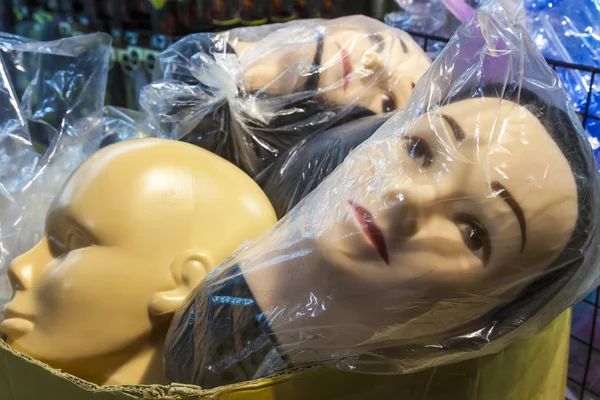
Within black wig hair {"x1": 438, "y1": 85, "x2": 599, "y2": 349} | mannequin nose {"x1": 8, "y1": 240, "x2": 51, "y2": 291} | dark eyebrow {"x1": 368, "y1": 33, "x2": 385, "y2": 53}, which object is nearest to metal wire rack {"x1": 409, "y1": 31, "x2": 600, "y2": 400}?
dark eyebrow {"x1": 368, "y1": 33, "x2": 385, "y2": 53}

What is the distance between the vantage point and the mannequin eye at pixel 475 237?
1.37 feet

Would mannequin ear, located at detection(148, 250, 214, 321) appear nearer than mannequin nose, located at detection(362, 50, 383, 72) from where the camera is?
Yes

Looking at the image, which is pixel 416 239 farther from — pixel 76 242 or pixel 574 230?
pixel 76 242

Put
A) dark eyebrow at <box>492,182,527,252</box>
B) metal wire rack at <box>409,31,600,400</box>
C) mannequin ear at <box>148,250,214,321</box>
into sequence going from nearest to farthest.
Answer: dark eyebrow at <box>492,182,527,252</box> → mannequin ear at <box>148,250,214,321</box> → metal wire rack at <box>409,31,600,400</box>

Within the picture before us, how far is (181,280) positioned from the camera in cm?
61

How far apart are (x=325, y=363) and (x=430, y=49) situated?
2.32ft

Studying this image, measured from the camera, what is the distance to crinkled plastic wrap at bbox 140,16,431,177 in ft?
2.62

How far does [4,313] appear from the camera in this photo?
65 cm

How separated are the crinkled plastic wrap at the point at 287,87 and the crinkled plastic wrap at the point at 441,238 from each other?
0.29m

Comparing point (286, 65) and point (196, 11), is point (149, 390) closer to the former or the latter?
point (286, 65)

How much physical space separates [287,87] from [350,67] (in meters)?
0.09

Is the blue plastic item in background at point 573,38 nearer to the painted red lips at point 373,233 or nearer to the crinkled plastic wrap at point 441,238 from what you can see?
the crinkled plastic wrap at point 441,238

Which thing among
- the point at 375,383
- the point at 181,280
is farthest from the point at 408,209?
the point at 181,280

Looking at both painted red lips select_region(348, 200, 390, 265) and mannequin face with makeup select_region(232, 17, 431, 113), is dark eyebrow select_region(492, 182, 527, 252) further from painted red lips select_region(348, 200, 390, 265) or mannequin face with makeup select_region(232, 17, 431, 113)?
mannequin face with makeup select_region(232, 17, 431, 113)
